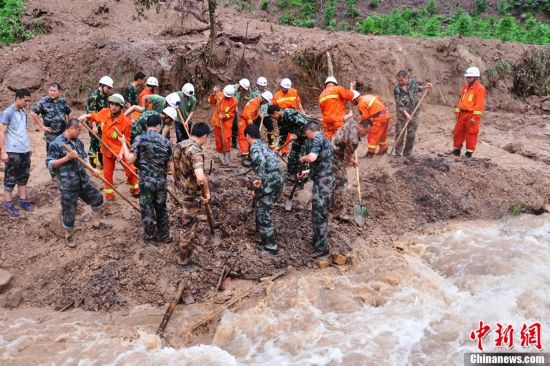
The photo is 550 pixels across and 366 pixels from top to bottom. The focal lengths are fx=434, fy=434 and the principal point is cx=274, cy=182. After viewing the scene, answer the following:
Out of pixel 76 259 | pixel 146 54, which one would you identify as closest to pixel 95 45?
pixel 146 54

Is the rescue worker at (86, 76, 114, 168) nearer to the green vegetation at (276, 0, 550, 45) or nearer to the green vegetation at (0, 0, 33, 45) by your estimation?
the green vegetation at (0, 0, 33, 45)

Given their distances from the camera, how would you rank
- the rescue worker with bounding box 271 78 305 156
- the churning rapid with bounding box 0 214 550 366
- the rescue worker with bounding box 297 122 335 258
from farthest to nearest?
the rescue worker with bounding box 271 78 305 156, the rescue worker with bounding box 297 122 335 258, the churning rapid with bounding box 0 214 550 366

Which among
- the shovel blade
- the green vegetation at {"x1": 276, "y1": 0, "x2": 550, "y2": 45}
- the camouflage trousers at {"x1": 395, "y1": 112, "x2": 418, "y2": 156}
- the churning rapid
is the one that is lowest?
the churning rapid

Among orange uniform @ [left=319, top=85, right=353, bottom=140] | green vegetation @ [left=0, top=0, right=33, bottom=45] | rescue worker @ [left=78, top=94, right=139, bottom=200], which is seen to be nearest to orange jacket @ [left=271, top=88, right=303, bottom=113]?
orange uniform @ [left=319, top=85, right=353, bottom=140]

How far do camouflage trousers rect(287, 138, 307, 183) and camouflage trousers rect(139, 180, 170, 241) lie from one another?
8.86ft

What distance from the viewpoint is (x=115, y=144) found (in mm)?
6789

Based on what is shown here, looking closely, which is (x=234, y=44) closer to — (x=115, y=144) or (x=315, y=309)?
(x=115, y=144)

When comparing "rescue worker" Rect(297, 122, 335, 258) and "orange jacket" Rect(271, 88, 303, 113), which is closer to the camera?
"rescue worker" Rect(297, 122, 335, 258)

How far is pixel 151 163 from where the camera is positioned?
5.58 metres

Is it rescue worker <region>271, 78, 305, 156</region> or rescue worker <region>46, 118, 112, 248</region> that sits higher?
rescue worker <region>271, 78, 305, 156</region>

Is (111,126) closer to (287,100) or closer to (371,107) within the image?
(287,100)

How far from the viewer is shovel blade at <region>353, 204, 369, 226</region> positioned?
720 cm

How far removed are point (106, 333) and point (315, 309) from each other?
2.49m

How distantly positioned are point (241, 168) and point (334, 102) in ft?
7.16
